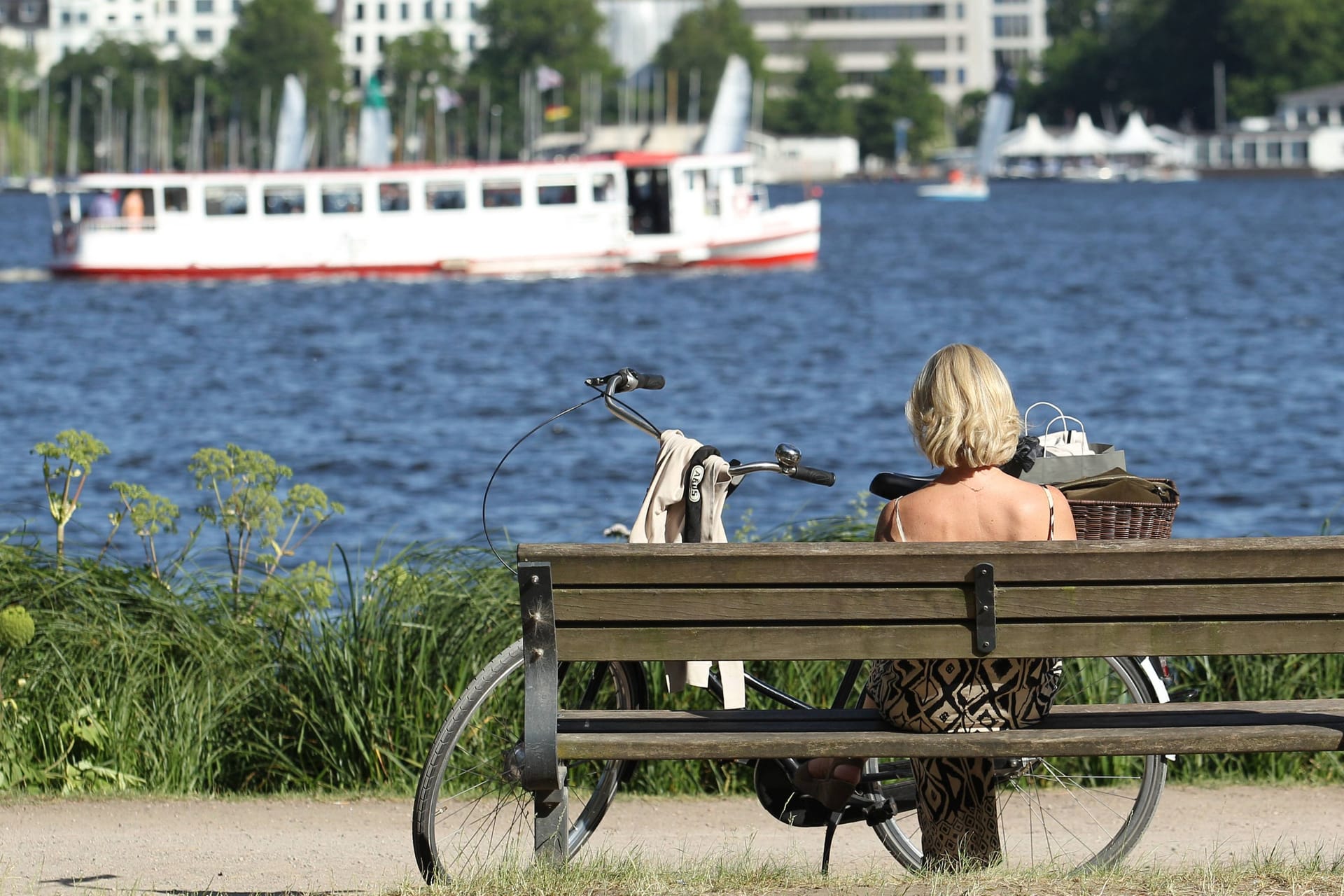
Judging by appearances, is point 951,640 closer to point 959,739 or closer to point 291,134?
point 959,739

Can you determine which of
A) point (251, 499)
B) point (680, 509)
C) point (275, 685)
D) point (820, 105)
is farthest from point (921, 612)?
point (820, 105)

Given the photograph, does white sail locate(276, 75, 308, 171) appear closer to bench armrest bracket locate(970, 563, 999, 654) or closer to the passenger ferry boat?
the passenger ferry boat

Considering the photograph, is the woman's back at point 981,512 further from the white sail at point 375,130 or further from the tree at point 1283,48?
the tree at point 1283,48

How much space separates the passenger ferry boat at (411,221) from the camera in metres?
47.7

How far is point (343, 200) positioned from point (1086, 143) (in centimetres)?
10272

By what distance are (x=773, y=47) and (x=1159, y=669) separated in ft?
581

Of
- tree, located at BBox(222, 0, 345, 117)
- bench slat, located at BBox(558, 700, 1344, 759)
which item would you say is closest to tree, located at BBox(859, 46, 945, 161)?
tree, located at BBox(222, 0, 345, 117)

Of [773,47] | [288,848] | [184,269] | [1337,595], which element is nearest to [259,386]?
[184,269]

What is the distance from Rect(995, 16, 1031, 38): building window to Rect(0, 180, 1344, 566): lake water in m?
128

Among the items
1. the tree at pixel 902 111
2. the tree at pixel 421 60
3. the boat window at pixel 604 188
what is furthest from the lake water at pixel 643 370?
the tree at pixel 421 60

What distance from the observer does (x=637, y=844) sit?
556cm

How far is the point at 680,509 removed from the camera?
484 centimetres

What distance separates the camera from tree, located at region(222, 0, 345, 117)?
159m

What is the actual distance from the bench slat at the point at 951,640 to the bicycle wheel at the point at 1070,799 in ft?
1.39
